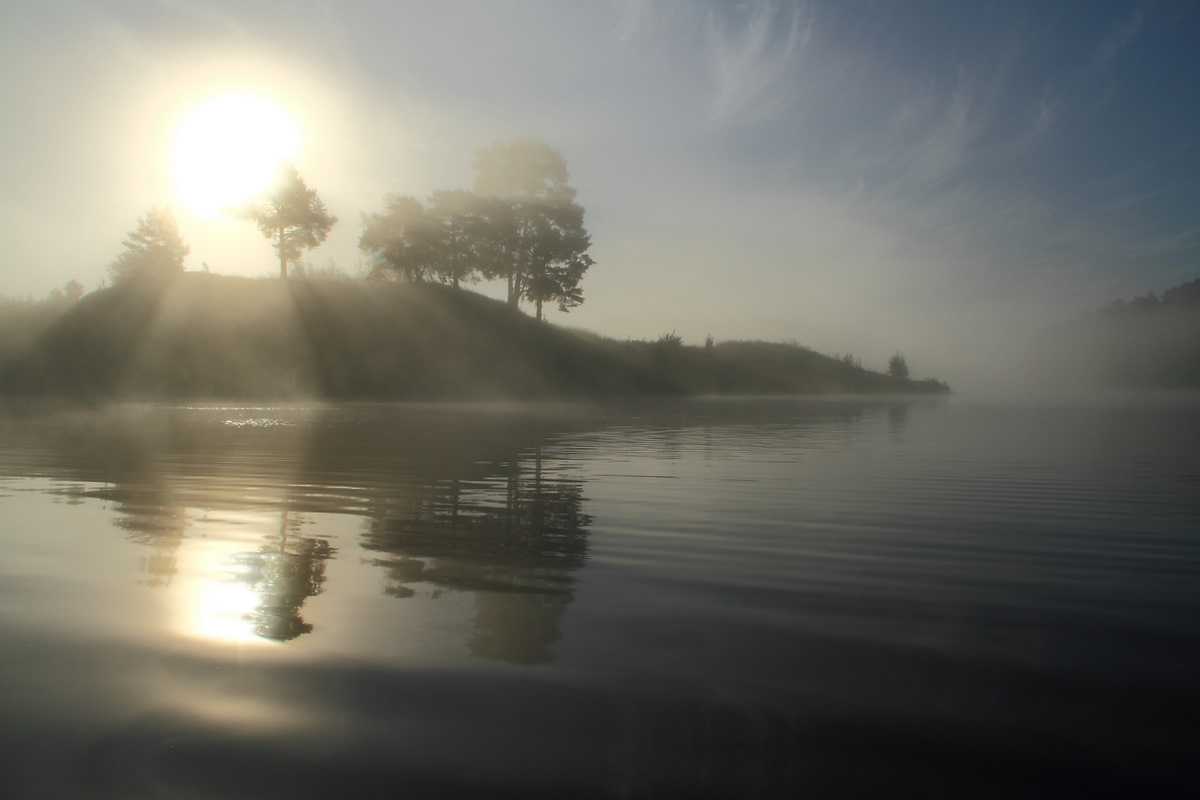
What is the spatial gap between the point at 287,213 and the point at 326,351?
66.4ft

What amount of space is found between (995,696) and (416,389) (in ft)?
143

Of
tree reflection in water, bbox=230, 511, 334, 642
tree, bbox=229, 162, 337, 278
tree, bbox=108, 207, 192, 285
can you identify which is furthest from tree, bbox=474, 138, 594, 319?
tree reflection in water, bbox=230, 511, 334, 642

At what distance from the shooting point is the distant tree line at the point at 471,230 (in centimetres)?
5891

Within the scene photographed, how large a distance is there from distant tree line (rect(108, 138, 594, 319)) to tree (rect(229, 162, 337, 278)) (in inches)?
3.3

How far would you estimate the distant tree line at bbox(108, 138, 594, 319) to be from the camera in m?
58.9

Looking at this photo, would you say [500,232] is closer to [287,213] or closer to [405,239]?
[405,239]

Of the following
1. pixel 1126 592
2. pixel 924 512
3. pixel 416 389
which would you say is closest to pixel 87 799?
pixel 1126 592

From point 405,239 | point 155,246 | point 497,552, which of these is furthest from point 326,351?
point 497,552

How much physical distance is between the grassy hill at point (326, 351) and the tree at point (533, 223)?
363 centimetres

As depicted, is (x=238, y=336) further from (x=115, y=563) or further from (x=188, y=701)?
(x=188, y=701)

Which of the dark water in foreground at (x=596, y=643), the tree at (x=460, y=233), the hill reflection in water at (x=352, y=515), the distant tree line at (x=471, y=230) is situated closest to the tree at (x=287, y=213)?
the distant tree line at (x=471, y=230)

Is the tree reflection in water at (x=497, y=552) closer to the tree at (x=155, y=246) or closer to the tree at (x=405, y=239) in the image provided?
the tree at (x=405, y=239)

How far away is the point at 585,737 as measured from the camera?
251cm

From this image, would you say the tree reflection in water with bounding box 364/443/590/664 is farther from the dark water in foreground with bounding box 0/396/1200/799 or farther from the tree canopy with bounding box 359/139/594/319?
the tree canopy with bounding box 359/139/594/319
